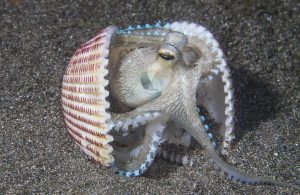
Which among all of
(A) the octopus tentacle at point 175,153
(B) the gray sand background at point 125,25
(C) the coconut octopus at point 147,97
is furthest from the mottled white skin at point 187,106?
(A) the octopus tentacle at point 175,153

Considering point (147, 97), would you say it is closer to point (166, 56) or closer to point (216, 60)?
point (166, 56)

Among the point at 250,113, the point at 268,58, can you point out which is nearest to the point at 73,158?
the point at 250,113

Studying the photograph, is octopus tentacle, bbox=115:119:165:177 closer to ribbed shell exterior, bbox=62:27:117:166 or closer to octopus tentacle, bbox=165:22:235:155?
ribbed shell exterior, bbox=62:27:117:166

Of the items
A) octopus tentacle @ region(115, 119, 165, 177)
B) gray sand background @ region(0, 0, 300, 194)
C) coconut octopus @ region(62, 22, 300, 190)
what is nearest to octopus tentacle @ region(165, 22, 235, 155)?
coconut octopus @ region(62, 22, 300, 190)

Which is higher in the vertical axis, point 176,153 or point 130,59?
point 130,59

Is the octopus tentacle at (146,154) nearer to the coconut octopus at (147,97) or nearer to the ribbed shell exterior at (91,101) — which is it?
the coconut octopus at (147,97)

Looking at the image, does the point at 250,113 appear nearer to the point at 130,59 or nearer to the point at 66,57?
the point at 130,59

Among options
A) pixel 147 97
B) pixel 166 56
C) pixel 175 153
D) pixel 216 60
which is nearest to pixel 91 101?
pixel 147 97
